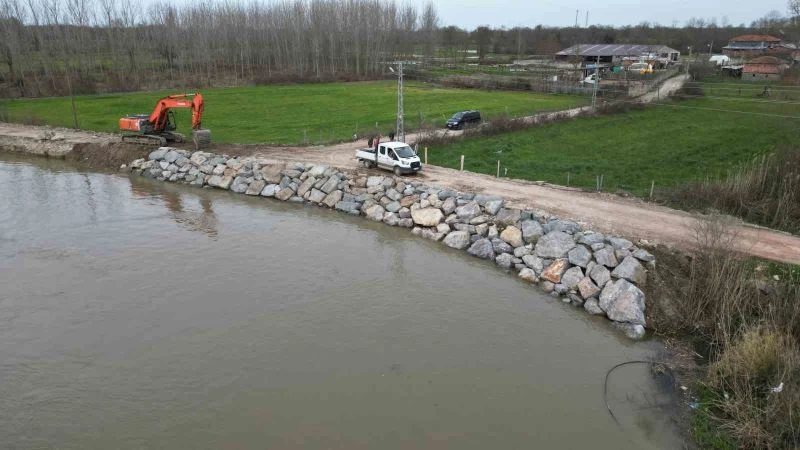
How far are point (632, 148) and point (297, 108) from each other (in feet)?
103

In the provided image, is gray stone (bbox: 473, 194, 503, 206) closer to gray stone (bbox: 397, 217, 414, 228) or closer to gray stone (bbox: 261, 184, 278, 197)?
gray stone (bbox: 397, 217, 414, 228)

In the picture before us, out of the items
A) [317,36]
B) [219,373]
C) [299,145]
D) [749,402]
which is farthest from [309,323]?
[317,36]

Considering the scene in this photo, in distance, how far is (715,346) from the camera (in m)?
15.4

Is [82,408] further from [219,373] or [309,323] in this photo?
[309,323]

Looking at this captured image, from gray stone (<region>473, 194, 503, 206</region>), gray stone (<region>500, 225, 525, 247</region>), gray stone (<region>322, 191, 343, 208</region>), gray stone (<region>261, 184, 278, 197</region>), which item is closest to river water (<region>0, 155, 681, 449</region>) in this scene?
gray stone (<region>500, 225, 525, 247</region>)

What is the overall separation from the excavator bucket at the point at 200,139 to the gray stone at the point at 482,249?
66.9ft

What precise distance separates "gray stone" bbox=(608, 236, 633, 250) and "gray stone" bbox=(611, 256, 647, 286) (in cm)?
75

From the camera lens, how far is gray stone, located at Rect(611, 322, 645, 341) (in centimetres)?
1623

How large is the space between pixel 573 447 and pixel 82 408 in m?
10.8

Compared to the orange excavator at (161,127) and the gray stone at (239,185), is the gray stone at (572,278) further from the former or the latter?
the orange excavator at (161,127)

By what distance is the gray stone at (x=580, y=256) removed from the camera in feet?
62.6

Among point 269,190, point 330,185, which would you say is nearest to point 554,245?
Result: point 330,185

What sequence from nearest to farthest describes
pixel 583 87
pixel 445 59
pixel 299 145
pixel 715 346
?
pixel 715 346 < pixel 299 145 < pixel 583 87 < pixel 445 59

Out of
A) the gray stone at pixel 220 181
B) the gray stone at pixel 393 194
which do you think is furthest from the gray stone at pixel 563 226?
the gray stone at pixel 220 181
